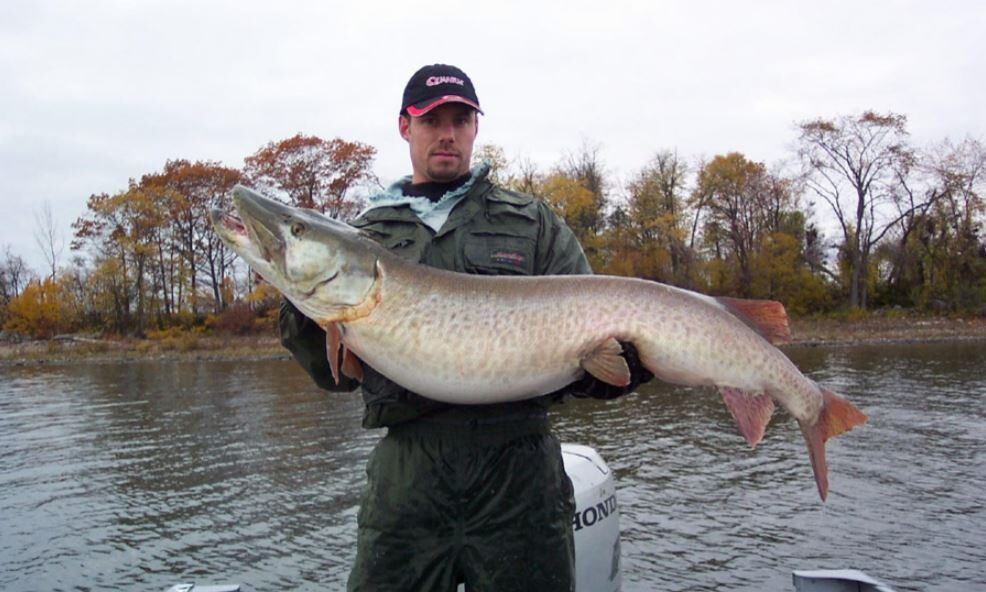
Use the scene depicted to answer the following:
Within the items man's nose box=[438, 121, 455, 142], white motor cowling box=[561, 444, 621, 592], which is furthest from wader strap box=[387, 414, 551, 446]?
white motor cowling box=[561, 444, 621, 592]

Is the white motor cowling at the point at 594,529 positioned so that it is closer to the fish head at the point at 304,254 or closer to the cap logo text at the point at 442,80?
the fish head at the point at 304,254

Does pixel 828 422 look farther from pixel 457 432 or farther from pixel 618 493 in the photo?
pixel 618 493

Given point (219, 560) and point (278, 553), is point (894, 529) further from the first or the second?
point (219, 560)

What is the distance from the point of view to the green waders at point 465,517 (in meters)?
2.73

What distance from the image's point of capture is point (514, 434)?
9.44ft

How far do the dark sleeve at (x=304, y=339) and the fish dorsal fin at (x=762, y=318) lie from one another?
1.64m

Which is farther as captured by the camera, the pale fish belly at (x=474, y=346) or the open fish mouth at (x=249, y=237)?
the open fish mouth at (x=249, y=237)

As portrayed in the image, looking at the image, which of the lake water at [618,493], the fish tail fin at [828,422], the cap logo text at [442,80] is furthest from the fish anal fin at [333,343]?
the lake water at [618,493]

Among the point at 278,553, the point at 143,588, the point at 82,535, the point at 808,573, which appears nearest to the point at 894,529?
the point at 808,573

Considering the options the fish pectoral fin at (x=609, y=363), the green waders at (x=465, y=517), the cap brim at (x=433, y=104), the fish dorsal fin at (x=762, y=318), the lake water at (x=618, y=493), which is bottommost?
the lake water at (x=618, y=493)

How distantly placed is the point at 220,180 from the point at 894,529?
170ft

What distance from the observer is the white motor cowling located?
4543 mm

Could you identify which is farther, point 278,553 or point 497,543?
point 278,553

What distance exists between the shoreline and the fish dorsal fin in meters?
31.8
